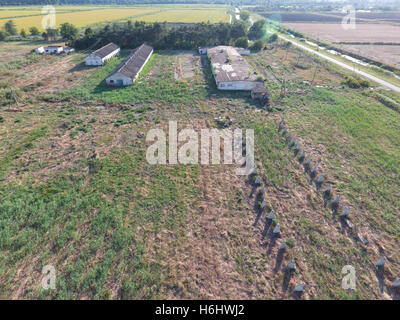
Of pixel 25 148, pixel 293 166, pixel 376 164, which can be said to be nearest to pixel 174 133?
pixel 293 166

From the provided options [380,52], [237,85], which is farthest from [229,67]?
[380,52]

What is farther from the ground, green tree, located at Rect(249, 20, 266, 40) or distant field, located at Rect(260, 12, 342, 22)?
distant field, located at Rect(260, 12, 342, 22)

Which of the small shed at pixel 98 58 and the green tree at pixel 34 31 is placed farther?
the green tree at pixel 34 31

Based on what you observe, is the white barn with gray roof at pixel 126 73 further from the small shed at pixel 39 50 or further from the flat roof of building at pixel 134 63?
the small shed at pixel 39 50

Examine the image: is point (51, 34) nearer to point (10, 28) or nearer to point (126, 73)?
point (10, 28)

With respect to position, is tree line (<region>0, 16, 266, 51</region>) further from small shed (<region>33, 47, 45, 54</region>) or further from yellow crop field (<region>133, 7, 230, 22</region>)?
yellow crop field (<region>133, 7, 230, 22</region>)

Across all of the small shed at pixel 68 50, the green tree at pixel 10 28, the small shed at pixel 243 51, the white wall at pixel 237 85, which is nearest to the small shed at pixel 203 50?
the small shed at pixel 243 51

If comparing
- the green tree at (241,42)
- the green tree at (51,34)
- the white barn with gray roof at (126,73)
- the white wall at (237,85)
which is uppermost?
the green tree at (51,34)

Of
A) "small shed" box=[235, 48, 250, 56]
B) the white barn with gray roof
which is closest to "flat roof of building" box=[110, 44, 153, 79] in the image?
the white barn with gray roof
